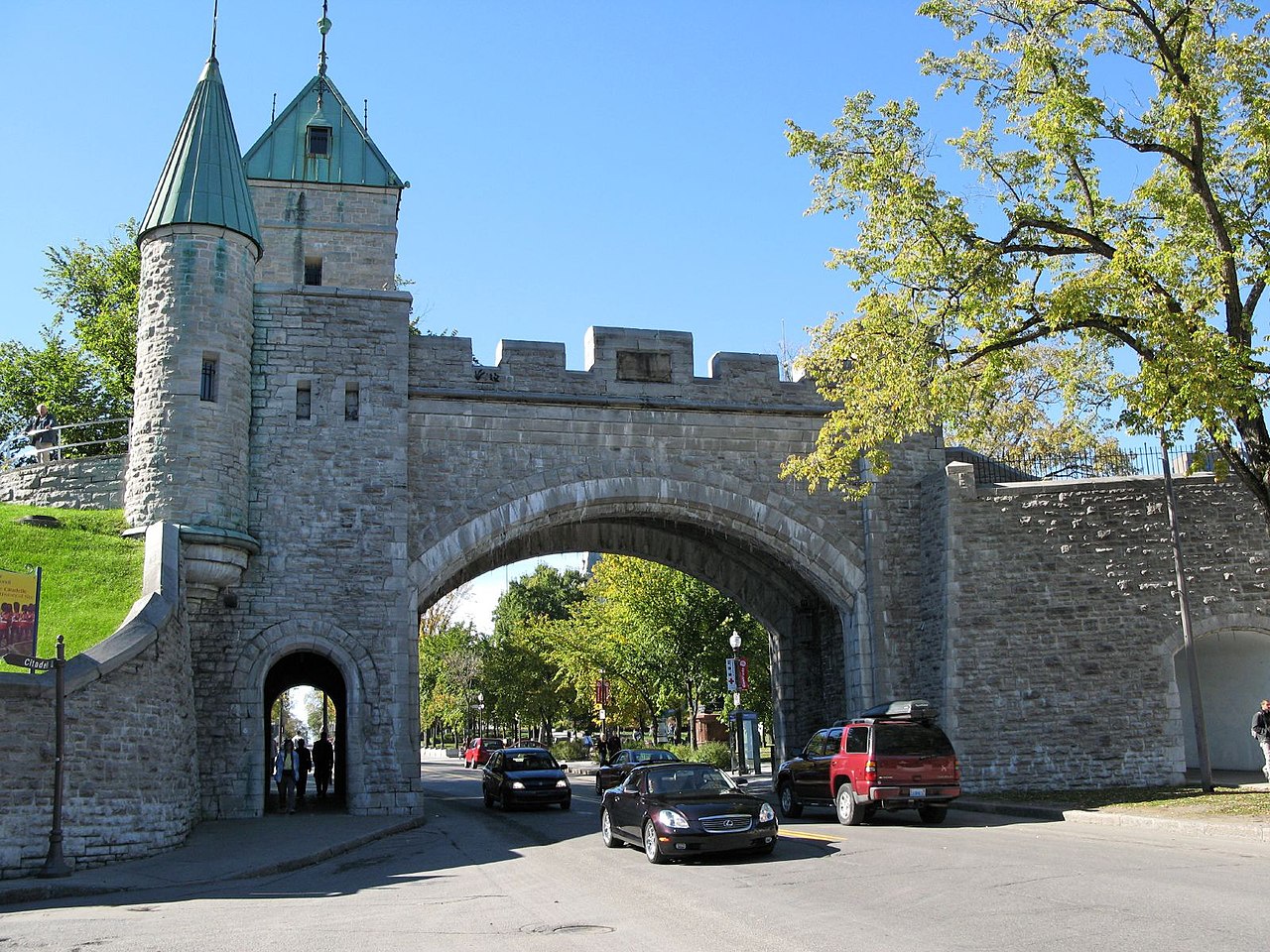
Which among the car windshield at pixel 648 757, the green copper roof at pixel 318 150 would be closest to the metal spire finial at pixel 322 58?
the green copper roof at pixel 318 150

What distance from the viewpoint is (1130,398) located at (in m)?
15.7

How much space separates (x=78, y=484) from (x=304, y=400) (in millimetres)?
4322

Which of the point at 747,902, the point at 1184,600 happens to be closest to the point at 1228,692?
the point at 1184,600

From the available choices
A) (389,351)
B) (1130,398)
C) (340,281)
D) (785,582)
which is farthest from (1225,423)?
(340,281)

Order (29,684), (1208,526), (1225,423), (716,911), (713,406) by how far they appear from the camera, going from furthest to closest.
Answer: (713,406), (1208,526), (1225,423), (29,684), (716,911)

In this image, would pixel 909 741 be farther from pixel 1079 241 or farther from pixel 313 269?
pixel 313 269

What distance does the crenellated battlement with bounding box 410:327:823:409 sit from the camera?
22.0m

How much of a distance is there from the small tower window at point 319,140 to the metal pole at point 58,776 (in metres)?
23.4

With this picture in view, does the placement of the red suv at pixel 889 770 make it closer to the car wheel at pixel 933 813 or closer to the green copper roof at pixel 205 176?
the car wheel at pixel 933 813

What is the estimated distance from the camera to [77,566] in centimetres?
1775

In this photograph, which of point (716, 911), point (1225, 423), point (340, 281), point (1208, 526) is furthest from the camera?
point (340, 281)

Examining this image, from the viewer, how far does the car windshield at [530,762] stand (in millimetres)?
24203

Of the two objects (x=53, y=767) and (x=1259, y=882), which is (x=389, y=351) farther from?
(x=1259, y=882)

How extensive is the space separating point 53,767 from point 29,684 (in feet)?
3.31
